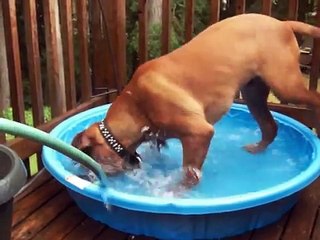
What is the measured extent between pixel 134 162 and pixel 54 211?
0.43m

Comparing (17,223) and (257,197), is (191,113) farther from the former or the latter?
(17,223)

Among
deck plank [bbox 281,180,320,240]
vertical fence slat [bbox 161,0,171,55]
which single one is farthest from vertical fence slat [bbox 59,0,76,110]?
deck plank [bbox 281,180,320,240]

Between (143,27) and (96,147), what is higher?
(143,27)

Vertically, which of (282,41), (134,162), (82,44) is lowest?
(134,162)

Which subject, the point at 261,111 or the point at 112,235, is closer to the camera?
the point at 112,235

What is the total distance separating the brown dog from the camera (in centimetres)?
237

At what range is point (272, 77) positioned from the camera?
8.39 ft

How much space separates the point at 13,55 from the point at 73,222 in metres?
0.94

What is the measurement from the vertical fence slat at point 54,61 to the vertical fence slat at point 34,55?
0.28ft

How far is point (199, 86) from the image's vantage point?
2.47m

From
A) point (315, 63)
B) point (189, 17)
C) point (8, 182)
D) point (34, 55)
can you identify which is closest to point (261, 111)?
point (315, 63)

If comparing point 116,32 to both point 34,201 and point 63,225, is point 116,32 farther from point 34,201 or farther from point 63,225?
point 63,225

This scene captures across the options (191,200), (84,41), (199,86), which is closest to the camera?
(191,200)

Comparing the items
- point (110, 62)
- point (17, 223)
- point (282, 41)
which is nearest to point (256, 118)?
point (282, 41)
